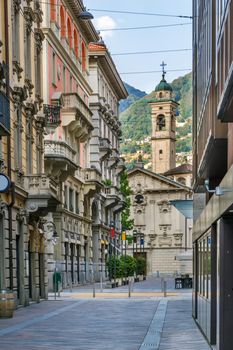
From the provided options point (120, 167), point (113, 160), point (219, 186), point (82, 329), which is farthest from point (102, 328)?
point (120, 167)

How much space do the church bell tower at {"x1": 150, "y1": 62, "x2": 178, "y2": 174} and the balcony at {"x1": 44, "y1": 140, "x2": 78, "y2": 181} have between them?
8189 centimetres

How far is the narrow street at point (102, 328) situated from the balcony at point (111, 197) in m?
38.0

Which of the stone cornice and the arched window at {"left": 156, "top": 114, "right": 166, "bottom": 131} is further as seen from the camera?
the arched window at {"left": 156, "top": 114, "right": 166, "bottom": 131}

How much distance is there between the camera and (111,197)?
68625mm

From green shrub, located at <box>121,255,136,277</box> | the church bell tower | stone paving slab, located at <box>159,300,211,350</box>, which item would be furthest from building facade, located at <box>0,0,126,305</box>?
the church bell tower

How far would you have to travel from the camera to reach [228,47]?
988 cm

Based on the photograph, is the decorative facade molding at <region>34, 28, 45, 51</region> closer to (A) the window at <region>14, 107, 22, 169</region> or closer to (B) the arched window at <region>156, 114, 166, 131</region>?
(A) the window at <region>14, 107, 22, 169</region>

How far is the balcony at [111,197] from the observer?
6831 centimetres

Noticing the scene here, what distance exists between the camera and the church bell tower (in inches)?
5002

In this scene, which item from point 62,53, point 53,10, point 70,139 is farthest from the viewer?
point 70,139

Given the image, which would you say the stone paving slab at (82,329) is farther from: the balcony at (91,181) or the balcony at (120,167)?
the balcony at (120,167)

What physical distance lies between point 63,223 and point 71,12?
1311 centimetres

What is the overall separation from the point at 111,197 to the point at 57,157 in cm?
2610

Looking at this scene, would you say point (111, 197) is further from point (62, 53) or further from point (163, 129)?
point (163, 129)
